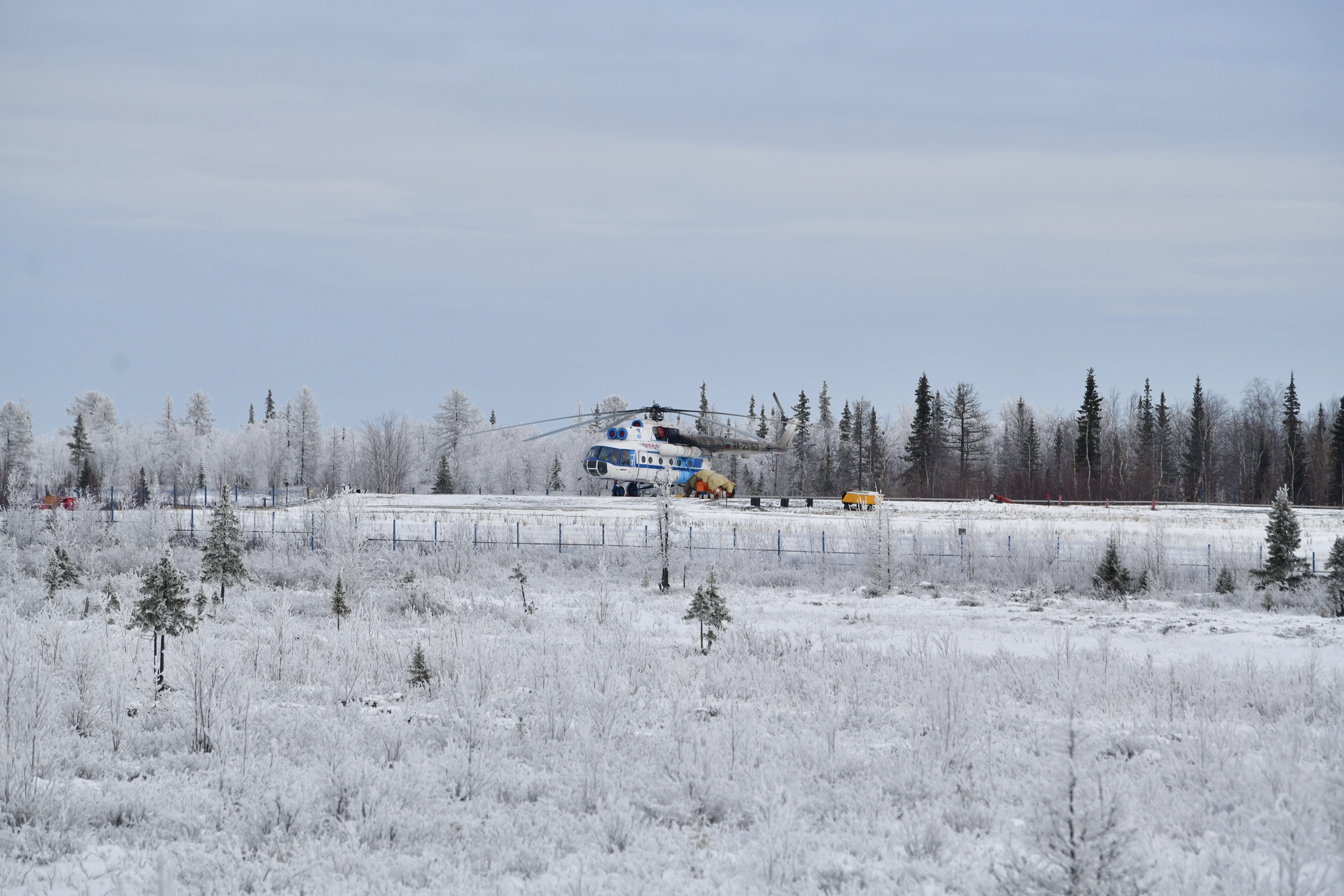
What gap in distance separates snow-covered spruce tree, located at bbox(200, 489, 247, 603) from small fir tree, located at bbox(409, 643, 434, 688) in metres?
11.3

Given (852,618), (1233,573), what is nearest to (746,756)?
(852,618)

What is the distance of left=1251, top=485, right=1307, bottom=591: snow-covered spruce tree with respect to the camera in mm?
23234

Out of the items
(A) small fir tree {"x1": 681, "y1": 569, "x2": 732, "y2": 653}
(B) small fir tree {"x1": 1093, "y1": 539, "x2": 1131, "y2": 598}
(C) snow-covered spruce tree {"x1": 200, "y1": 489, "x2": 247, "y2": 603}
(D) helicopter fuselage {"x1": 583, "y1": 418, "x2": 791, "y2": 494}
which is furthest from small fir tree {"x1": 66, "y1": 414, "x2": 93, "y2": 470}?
(A) small fir tree {"x1": 681, "y1": 569, "x2": 732, "y2": 653}

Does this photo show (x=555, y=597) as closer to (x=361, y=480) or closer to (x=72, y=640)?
Answer: (x=72, y=640)

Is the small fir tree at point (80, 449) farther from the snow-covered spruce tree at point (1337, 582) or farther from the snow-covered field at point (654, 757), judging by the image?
the snow-covered spruce tree at point (1337, 582)

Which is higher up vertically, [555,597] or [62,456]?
[62,456]

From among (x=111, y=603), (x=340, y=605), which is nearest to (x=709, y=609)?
(x=340, y=605)

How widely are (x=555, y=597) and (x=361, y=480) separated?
311 ft

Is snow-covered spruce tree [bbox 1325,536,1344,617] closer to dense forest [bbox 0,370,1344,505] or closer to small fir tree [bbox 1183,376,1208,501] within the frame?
dense forest [bbox 0,370,1344,505]

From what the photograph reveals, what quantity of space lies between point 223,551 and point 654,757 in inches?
670

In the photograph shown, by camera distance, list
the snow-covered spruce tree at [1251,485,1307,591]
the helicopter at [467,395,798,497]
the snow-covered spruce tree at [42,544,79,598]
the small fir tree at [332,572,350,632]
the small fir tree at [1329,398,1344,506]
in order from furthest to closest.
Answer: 1. the small fir tree at [1329,398,1344,506]
2. the helicopter at [467,395,798,497]
3. the snow-covered spruce tree at [1251,485,1307,591]
4. the snow-covered spruce tree at [42,544,79,598]
5. the small fir tree at [332,572,350,632]

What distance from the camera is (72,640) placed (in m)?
12.9

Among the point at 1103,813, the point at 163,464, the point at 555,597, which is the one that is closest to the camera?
the point at 1103,813

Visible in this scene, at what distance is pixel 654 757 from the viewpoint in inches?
319
